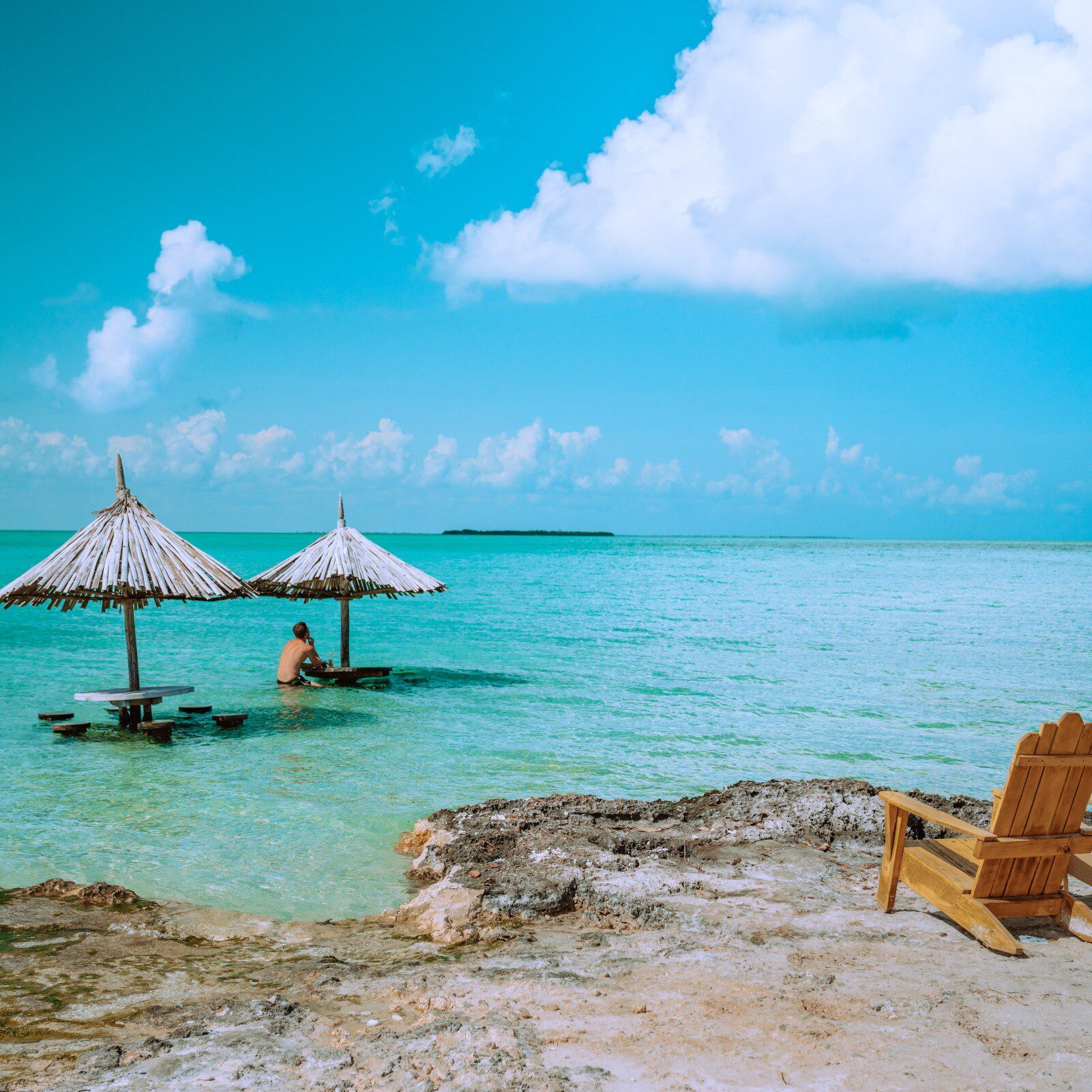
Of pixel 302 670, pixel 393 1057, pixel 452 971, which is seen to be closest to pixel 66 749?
pixel 302 670

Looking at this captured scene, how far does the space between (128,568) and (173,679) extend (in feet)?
18.5

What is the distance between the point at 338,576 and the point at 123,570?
11.6 ft

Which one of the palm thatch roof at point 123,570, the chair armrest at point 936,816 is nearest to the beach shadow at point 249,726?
the palm thatch roof at point 123,570

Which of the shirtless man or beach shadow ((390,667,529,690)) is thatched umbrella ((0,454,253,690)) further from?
beach shadow ((390,667,529,690))

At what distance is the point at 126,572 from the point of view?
30.9 feet

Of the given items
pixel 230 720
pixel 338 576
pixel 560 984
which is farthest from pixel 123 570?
pixel 560 984

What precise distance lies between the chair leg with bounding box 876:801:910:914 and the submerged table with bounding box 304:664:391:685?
9319 millimetres

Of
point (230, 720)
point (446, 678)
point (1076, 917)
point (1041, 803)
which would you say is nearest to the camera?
point (1041, 803)

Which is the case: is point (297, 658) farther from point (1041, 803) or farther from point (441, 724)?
point (1041, 803)

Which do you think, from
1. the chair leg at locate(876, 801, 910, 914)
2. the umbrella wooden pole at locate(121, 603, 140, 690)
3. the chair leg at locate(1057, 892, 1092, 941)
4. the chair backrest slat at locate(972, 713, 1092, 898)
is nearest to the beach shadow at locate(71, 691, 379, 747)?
the umbrella wooden pole at locate(121, 603, 140, 690)

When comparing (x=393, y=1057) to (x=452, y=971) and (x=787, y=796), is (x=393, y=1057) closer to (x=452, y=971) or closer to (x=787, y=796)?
(x=452, y=971)

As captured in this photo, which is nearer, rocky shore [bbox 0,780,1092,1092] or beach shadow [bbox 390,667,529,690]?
rocky shore [bbox 0,780,1092,1092]

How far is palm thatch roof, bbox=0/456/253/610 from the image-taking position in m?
9.32

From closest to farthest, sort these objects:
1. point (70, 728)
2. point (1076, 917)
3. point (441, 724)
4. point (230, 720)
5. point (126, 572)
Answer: point (1076, 917) → point (126, 572) → point (70, 728) → point (230, 720) → point (441, 724)
